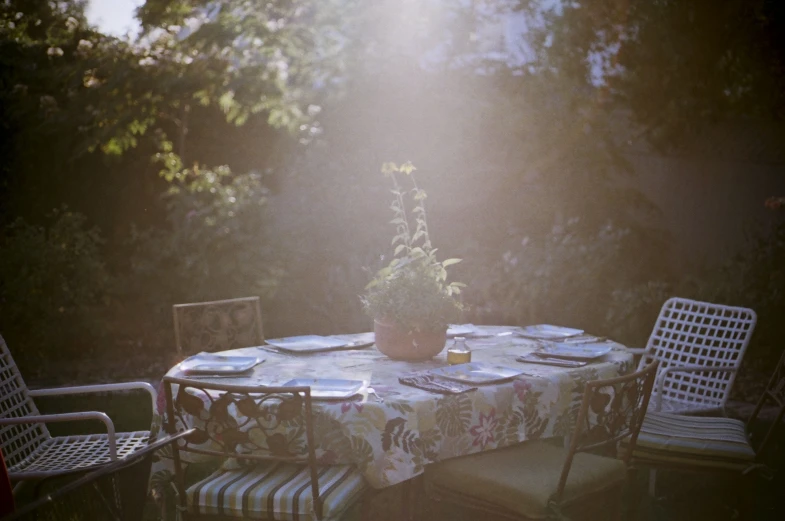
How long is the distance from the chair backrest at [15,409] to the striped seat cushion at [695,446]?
230 centimetres

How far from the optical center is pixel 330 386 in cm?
257

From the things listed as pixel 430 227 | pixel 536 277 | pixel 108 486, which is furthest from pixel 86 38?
pixel 108 486

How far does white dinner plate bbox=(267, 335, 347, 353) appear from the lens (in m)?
3.22

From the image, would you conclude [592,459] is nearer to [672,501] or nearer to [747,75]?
[672,501]

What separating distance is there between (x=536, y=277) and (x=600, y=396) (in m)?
3.90

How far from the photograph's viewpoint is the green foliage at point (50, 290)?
6215 mm

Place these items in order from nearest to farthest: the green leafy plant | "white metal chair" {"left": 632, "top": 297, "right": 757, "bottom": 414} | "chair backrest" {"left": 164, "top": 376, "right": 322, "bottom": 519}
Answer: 1. "chair backrest" {"left": 164, "top": 376, "right": 322, "bottom": 519}
2. the green leafy plant
3. "white metal chair" {"left": 632, "top": 297, "right": 757, "bottom": 414}

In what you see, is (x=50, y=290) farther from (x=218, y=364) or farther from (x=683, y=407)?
(x=683, y=407)

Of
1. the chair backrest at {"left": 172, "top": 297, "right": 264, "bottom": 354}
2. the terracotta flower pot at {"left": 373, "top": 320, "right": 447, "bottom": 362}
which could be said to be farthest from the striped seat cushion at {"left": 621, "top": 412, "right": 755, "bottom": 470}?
the chair backrest at {"left": 172, "top": 297, "right": 264, "bottom": 354}

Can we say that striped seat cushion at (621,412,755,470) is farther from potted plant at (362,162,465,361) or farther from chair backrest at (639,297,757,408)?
potted plant at (362,162,465,361)

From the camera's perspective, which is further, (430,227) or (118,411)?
(430,227)

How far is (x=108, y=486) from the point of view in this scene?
1232mm

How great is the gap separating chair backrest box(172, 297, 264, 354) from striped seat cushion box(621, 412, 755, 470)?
1839mm

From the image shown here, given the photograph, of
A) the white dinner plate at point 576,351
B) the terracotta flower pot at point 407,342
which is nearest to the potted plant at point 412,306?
the terracotta flower pot at point 407,342
